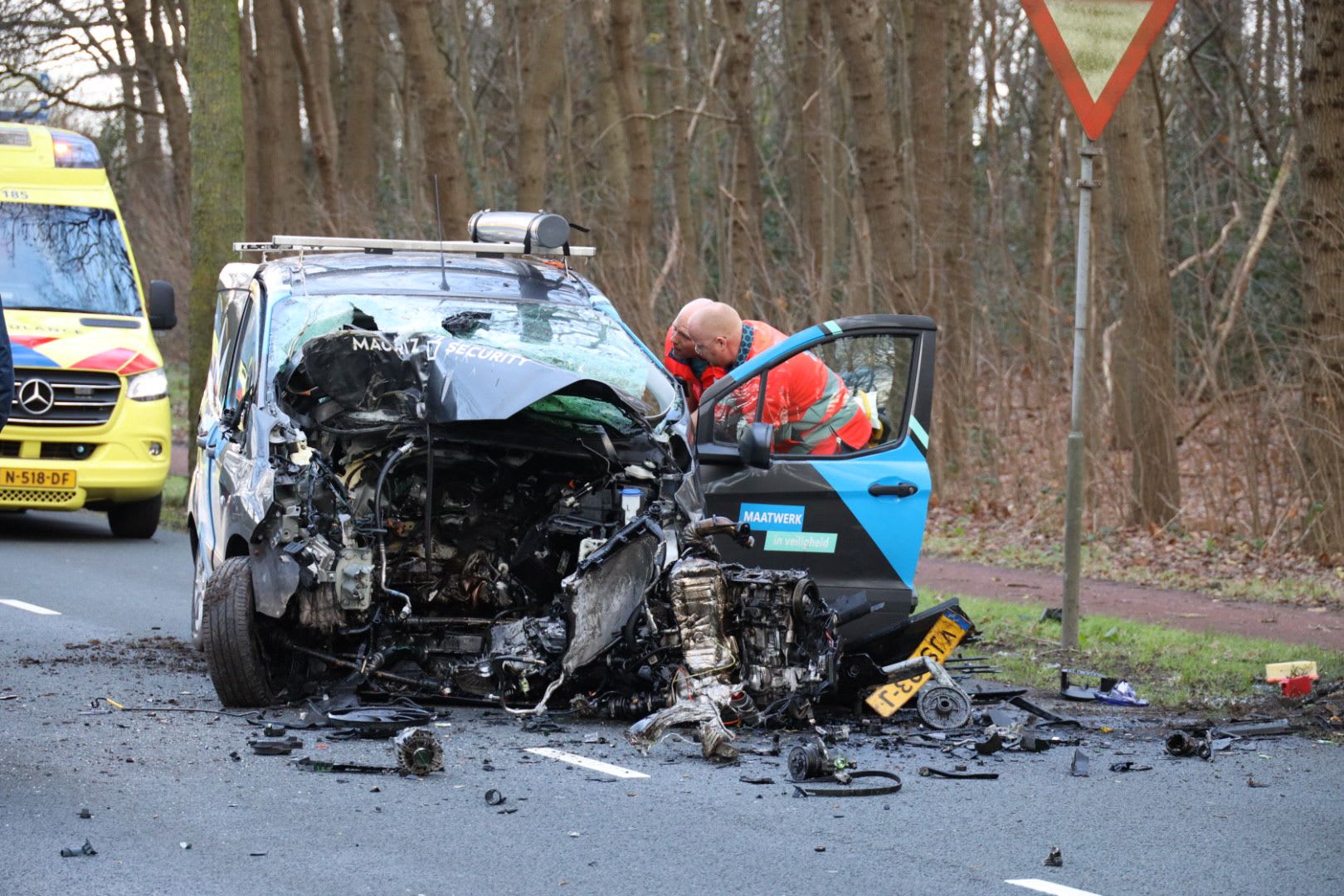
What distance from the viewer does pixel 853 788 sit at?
241 inches

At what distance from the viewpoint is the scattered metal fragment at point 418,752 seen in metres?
6.25

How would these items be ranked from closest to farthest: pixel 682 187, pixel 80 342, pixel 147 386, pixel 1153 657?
pixel 1153 657 < pixel 80 342 < pixel 147 386 < pixel 682 187

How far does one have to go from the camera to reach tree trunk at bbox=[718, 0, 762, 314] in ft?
66.4

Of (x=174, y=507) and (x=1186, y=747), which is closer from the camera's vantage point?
(x=1186, y=747)

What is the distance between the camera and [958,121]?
73.4 ft

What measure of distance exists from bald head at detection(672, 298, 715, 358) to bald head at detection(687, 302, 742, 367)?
Answer: 3 centimetres

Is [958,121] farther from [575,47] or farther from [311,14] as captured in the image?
[575,47]

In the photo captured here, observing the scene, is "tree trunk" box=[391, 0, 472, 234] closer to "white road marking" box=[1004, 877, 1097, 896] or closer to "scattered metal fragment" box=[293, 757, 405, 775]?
"scattered metal fragment" box=[293, 757, 405, 775]

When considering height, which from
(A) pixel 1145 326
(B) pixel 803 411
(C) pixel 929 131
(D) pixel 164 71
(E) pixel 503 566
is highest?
(D) pixel 164 71

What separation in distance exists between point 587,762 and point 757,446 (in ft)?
5.84

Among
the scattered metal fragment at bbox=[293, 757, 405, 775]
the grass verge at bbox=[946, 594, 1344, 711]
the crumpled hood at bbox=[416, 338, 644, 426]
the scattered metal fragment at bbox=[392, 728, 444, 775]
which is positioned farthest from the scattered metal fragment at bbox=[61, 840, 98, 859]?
the grass verge at bbox=[946, 594, 1344, 711]

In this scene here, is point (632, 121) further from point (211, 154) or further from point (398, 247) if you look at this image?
point (398, 247)

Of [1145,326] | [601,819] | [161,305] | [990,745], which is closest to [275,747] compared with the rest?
[601,819]

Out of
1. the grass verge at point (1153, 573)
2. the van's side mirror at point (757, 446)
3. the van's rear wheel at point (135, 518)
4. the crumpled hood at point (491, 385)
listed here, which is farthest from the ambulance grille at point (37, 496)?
A: the van's side mirror at point (757, 446)
